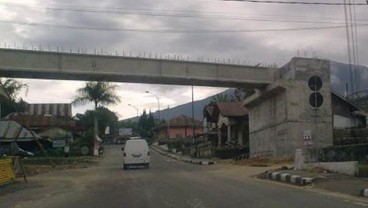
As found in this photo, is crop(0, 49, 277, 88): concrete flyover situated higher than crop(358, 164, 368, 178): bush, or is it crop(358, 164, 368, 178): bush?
crop(0, 49, 277, 88): concrete flyover

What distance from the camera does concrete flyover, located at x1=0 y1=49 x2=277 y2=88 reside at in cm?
3897

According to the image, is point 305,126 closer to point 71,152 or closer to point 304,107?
point 304,107

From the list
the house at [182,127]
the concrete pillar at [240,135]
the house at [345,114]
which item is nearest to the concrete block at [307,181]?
the house at [345,114]

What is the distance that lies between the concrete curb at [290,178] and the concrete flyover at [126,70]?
18.7 meters

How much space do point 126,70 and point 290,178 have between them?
21.8 meters

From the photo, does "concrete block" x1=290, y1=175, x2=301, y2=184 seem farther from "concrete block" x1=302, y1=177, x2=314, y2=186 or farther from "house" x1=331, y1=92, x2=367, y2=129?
"house" x1=331, y1=92, x2=367, y2=129

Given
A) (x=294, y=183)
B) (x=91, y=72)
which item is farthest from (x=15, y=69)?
(x=294, y=183)

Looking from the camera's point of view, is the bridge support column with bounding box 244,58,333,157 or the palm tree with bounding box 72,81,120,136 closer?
the bridge support column with bounding box 244,58,333,157

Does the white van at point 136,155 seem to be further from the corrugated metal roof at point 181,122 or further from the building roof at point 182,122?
the corrugated metal roof at point 181,122

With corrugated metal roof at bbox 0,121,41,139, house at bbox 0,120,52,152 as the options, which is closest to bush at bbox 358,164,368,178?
house at bbox 0,120,52,152

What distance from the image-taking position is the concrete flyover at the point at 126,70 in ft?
128

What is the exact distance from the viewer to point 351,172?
21641 mm

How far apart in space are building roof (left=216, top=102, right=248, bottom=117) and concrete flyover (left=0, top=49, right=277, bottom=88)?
20.7 meters

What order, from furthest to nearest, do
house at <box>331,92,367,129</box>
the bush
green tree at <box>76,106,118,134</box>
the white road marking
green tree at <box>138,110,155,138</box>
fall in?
green tree at <box>138,110,155,138</box>
green tree at <box>76,106,118,134</box>
house at <box>331,92,367,129</box>
the bush
the white road marking
